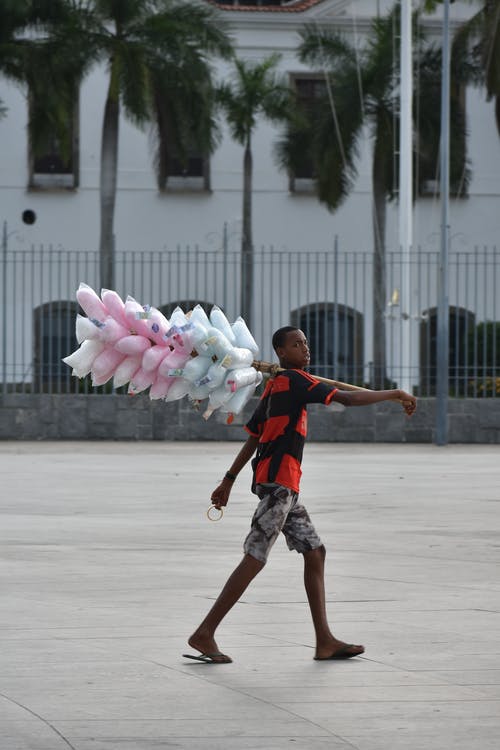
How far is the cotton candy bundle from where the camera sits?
6945mm

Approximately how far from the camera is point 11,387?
25172 mm

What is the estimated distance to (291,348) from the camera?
22.8ft

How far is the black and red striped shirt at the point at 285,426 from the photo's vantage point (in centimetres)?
684

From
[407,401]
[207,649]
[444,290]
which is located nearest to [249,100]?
[444,290]

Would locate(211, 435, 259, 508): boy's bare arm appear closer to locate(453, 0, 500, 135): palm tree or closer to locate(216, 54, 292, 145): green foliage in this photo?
locate(453, 0, 500, 135): palm tree

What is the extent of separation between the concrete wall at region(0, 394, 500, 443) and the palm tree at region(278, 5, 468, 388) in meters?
11.5

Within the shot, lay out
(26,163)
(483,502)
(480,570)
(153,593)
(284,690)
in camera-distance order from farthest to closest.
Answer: (26,163) < (483,502) < (480,570) < (153,593) < (284,690)

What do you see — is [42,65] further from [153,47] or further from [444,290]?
[444,290]

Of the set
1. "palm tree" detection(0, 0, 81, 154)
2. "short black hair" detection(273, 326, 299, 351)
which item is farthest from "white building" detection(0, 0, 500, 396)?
"short black hair" detection(273, 326, 299, 351)

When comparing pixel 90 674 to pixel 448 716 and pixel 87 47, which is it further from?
pixel 87 47

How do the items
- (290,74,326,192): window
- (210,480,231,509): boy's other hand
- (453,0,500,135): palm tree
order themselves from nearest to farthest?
(210,480,231,509): boy's other hand
(453,0,500,135): palm tree
(290,74,326,192): window

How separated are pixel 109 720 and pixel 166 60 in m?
29.3

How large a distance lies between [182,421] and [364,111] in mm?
13705

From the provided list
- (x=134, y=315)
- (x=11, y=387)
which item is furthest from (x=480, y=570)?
(x=11, y=387)
